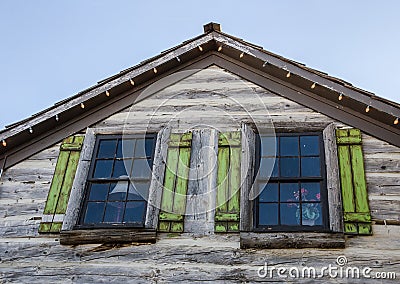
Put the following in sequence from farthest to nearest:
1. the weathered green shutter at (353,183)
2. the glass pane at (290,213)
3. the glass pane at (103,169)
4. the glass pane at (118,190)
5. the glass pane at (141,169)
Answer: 1. the glass pane at (103,169)
2. the glass pane at (141,169)
3. the glass pane at (118,190)
4. the glass pane at (290,213)
5. the weathered green shutter at (353,183)

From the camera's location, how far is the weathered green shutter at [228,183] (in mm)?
7055

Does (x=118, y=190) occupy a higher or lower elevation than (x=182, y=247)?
higher

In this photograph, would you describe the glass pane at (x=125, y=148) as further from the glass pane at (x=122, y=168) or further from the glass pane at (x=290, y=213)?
the glass pane at (x=290, y=213)

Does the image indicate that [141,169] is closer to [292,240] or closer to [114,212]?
[114,212]

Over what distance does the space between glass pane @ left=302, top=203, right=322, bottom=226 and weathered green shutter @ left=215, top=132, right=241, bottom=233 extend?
84cm

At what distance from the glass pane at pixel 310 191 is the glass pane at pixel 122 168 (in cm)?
239

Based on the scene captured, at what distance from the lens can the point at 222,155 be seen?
7.73 metres

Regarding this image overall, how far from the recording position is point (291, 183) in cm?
746

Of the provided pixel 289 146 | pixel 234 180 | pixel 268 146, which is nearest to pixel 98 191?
pixel 234 180

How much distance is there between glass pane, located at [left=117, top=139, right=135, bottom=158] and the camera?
8.09 meters

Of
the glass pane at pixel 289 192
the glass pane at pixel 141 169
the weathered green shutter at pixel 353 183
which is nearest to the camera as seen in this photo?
the weathered green shutter at pixel 353 183

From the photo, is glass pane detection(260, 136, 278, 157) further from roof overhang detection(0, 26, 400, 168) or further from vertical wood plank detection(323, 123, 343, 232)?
roof overhang detection(0, 26, 400, 168)

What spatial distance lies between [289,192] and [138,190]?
201cm

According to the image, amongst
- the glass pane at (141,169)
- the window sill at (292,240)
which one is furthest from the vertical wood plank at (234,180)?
the glass pane at (141,169)
